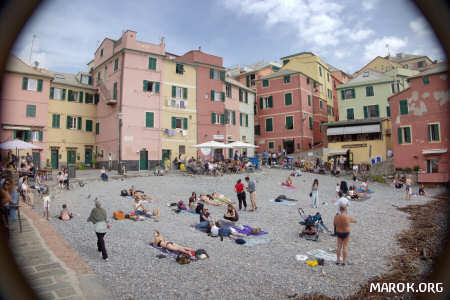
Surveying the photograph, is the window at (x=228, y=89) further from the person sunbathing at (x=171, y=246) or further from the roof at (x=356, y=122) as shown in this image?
the person sunbathing at (x=171, y=246)

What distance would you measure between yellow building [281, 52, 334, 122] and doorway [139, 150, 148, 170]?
88.4ft

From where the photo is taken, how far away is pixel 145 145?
87.9ft

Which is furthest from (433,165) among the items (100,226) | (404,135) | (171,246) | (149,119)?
(149,119)

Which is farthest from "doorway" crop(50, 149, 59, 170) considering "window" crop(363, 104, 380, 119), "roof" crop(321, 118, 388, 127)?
"window" crop(363, 104, 380, 119)

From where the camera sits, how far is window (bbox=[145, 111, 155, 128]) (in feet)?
88.9

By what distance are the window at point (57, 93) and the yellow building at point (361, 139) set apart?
33051mm

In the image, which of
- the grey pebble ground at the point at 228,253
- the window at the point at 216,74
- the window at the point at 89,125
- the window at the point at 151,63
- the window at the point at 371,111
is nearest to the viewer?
the grey pebble ground at the point at 228,253

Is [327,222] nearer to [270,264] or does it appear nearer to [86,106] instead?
[270,264]

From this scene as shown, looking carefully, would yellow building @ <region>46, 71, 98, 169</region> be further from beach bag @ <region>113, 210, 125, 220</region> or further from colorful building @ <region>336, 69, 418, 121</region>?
colorful building @ <region>336, 69, 418, 121</region>

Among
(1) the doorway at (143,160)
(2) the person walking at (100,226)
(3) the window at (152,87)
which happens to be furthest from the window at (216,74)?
(2) the person walking at (100,226)

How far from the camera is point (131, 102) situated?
1033 inches

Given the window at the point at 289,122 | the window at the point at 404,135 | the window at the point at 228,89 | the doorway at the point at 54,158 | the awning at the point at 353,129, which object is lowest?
the doorway at the point at 54,158

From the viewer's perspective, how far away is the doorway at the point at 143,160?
26.6 metres

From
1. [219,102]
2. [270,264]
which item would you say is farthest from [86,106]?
[270,264]
